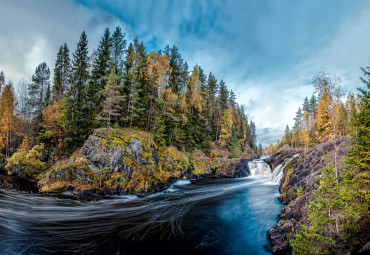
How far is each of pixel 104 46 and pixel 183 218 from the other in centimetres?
2605

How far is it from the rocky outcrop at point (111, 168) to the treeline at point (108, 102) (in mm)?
2976

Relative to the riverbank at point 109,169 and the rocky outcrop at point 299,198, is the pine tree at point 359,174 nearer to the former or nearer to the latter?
the rocky outcrop at point 299,198

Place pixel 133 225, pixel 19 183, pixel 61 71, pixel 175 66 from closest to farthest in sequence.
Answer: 1. pixel 133 225
2. pixel 19 183
3. pixel 61 71
4. pixel 175 66

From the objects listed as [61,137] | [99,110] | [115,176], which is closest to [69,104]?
[99,110]

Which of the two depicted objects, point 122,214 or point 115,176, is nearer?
point 122,214

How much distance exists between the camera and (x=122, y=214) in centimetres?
1145

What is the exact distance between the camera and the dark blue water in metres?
7.70

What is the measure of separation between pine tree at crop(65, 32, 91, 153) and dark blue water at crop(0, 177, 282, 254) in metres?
7.47

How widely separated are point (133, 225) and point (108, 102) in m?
14.4

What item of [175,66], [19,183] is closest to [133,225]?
[19,183]

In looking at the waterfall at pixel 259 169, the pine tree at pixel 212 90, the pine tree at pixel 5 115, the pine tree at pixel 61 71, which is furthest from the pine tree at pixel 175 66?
the pine tree at pixel 5 115

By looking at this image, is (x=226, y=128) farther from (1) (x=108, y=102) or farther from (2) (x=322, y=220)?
(2) (x=322, y=220)

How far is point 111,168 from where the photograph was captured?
1576cm

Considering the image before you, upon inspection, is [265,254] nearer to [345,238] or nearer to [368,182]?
[345,238]
